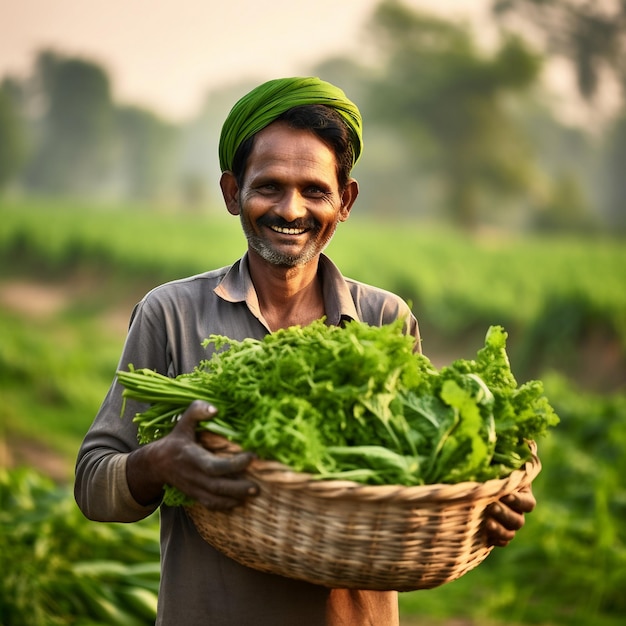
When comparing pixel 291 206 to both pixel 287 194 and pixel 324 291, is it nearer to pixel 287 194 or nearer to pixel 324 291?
pixel 287 194

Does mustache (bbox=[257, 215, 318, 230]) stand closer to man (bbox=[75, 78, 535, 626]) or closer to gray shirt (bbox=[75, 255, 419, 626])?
man (bbox=[75, 78, 535, 626])

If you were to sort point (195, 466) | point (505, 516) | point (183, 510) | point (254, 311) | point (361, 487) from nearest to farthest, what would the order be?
point (361, 487)
point (195, 466)
point (505, 516)
point (183, 510)
point (254, 311)

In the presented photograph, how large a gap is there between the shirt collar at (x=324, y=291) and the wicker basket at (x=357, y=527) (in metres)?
0.60

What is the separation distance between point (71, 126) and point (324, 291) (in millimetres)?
20178

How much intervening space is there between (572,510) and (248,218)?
515 cm

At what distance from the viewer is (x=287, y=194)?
2.42m

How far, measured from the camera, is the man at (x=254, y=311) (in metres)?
2.32

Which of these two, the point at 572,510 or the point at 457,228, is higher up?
the point at 457,228

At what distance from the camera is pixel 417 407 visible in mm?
2100

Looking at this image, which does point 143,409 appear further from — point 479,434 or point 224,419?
point 479,434

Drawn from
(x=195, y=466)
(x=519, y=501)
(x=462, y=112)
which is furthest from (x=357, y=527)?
(x=462, y=112)

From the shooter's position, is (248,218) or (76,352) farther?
(76,352)

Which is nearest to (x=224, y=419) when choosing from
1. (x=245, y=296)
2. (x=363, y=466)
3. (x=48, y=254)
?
(x=363, y=466)

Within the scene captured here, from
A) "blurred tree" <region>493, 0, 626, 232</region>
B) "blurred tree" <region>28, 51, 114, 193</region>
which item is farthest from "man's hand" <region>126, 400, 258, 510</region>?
"blurred tree" <region>493, 0, 626, 232</region>
